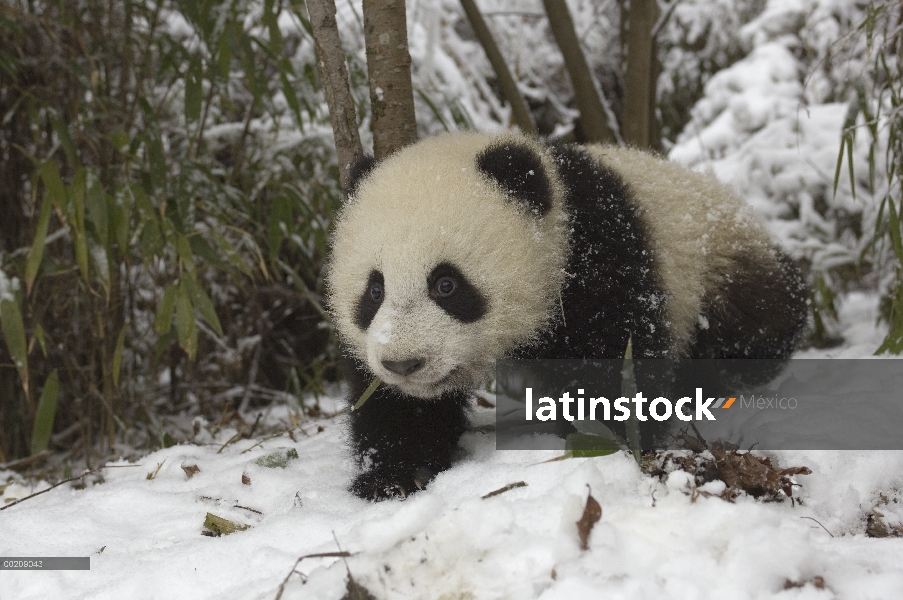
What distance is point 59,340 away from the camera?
144 inches

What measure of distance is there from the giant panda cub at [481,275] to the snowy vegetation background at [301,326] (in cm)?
29

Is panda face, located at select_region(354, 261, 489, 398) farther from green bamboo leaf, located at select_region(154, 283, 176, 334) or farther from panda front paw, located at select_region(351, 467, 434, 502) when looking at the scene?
green bamboo leaf, located at select_region(154, 283, 176, 334)

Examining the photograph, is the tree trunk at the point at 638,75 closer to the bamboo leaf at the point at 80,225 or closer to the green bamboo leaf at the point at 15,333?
the bamboo leaf at the point at 80,225

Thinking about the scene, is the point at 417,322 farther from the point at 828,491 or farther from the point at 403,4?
the point at 403,4

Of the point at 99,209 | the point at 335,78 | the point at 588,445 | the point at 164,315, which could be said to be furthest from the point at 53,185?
the point at 588,445

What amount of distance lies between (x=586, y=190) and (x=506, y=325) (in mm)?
488

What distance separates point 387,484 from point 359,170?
40.0 inches

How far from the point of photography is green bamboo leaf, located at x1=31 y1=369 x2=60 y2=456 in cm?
302

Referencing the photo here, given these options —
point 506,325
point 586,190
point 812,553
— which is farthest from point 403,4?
point 812,553

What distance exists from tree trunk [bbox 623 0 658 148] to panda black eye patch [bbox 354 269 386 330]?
2.10 metres

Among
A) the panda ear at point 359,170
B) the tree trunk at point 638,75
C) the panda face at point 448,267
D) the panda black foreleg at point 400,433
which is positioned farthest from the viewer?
the tree trunk at point 638,75

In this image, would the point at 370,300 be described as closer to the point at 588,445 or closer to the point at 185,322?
the point at 588,445

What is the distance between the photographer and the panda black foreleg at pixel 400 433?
2178 millimetres
